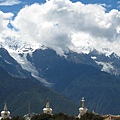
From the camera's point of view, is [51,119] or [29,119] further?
[29,119]

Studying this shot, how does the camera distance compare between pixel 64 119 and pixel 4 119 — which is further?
pixel 4 119

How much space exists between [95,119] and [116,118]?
20025 millimetres

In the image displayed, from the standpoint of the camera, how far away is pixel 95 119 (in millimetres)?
177500

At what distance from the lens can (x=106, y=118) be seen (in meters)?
195

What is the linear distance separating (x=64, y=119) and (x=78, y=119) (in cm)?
523

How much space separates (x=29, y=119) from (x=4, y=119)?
30.5ft

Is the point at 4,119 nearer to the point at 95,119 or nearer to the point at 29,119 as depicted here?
the point at 29,119

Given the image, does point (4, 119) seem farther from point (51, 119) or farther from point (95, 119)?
point (95, 119)

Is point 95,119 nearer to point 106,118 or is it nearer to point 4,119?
point 106,118

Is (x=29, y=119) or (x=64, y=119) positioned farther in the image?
(x=29, y=119)

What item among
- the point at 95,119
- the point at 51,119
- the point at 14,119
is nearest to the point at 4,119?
the point at 14,119

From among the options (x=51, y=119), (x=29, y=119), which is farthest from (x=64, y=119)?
(x=29, y=119)

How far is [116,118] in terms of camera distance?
195250 mm

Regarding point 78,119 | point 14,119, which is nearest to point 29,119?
point 14,119
